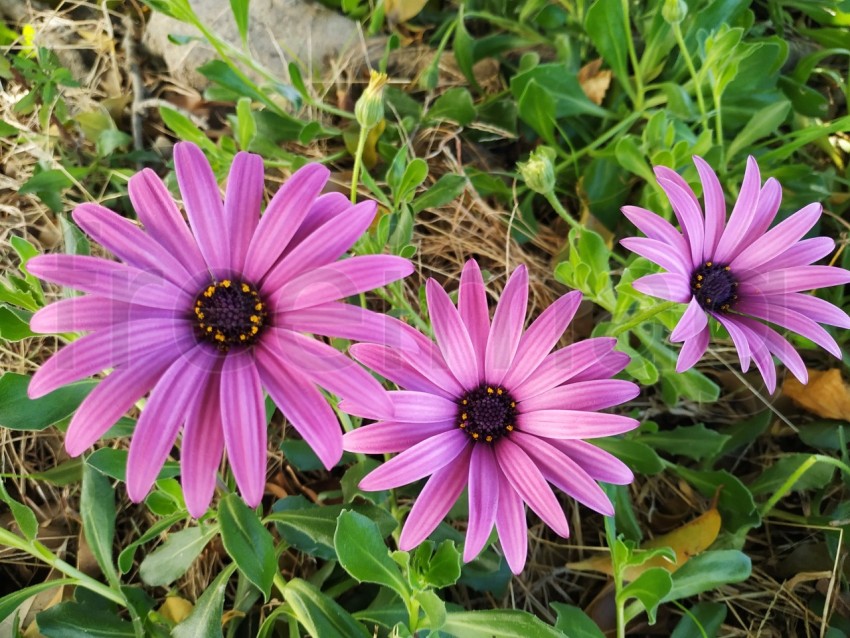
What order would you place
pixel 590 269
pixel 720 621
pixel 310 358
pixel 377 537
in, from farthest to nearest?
pixel 720 621
pixel 590 269
pixel 377 537
pixel 310 358

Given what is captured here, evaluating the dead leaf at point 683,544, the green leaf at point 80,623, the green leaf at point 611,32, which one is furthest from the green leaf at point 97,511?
the green leaf at point 611,32

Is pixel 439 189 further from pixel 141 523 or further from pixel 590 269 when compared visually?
pixel 141 523

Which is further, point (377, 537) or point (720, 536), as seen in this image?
point (720, 536)

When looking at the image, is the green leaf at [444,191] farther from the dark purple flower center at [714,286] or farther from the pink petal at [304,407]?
the pink petal at [304,407]

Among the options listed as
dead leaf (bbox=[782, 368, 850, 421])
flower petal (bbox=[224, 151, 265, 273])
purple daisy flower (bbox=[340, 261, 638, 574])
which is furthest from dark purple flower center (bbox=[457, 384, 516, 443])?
dead leaf (bbox=[782, 368, 850, 421])

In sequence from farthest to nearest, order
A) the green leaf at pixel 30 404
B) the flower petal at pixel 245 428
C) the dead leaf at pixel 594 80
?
the dead leaf at pixel 594 80, the green leaf at pixel 30 404, the flower petal at pixel 245 428

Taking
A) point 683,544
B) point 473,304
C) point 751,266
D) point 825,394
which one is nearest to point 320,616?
point 473,304

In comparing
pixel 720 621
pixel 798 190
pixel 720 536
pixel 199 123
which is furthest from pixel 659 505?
pixel 199 123

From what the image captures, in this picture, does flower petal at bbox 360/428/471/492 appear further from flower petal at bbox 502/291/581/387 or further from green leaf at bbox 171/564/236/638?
green leaf at bbox 171/564/236/638
